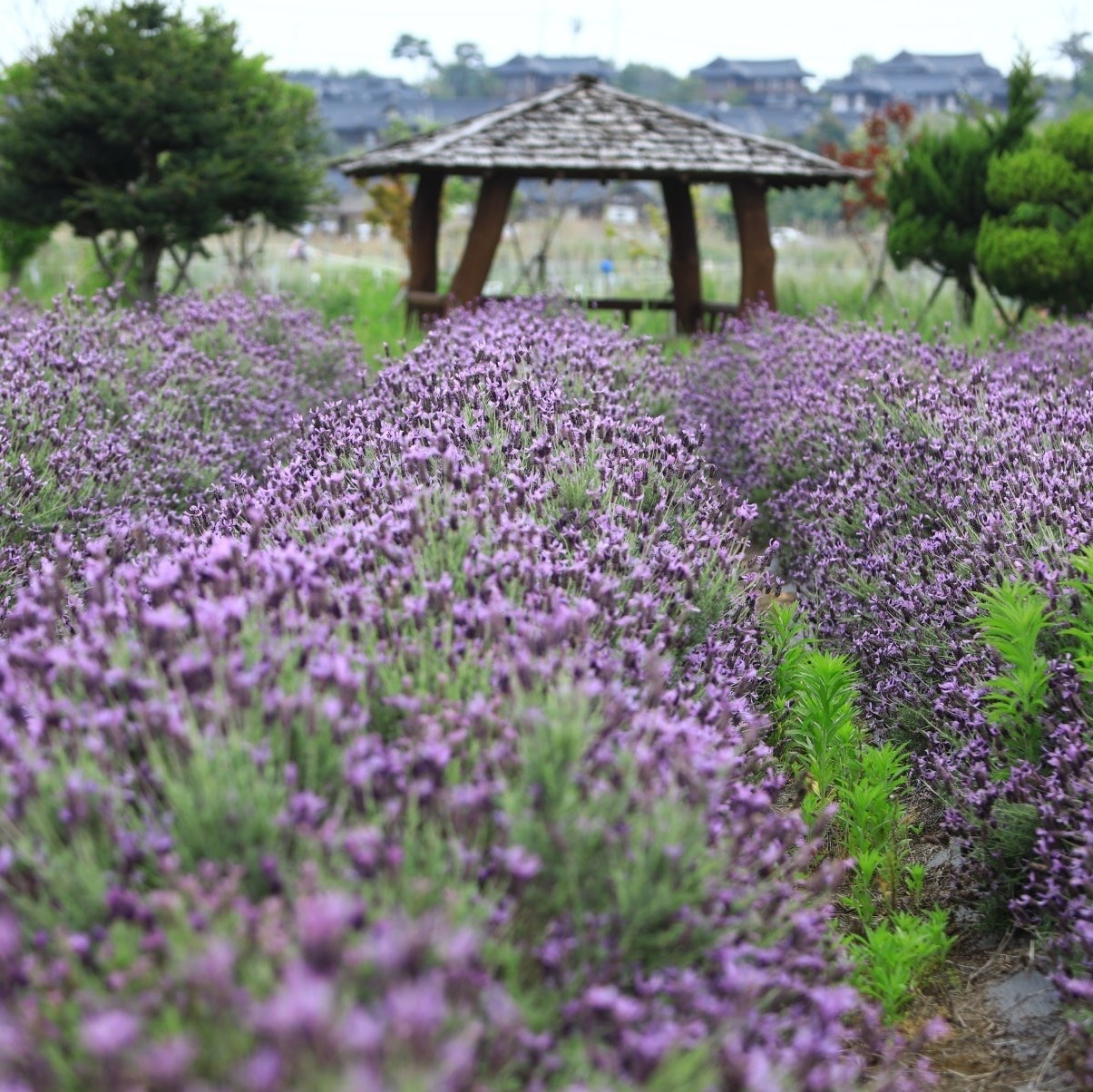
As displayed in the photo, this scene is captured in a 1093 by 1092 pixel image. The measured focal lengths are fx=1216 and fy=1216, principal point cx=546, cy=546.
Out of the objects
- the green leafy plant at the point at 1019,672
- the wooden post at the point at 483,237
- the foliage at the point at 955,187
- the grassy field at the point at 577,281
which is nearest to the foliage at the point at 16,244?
the grassy field at the point at 577,281

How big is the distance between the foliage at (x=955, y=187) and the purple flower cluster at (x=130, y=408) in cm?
630

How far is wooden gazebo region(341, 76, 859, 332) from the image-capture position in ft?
37.4

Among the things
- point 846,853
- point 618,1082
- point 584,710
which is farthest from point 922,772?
point 618,1082

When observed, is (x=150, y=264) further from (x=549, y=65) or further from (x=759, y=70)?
(x=759, y=70)

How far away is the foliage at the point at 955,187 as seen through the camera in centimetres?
1165

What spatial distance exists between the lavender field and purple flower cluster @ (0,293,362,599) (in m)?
0.05

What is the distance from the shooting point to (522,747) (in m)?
2.14

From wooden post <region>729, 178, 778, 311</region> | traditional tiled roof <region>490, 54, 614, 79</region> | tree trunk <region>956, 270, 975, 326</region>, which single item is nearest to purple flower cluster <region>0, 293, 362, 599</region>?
wooden post <region>729, 178, 778, 311</region>

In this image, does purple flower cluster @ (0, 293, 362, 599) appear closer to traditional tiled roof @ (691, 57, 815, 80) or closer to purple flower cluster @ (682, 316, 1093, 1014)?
purple flower cluster @ (682, 316, 1093, 1014)

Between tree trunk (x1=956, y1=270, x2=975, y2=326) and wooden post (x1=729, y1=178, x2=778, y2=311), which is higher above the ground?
wooden post (x1=729, y1=178, x2=778, y2=311)

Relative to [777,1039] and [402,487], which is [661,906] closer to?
[777,1039]

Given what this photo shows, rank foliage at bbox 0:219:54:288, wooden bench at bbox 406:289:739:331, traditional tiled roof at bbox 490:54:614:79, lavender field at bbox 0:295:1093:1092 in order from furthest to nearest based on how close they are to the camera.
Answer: traditional tiled roof at bbox 490:54:614:79, foliage at bbox 0:219:54:288, wooden bench at bbox 406:289:739:331, lavender field at bbox 0:295:1093:1092

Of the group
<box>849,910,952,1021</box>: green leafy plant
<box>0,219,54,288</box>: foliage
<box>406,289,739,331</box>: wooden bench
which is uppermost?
<box>0,219,54,288</box>: foliage

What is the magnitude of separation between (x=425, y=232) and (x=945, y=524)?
937 centimetres
